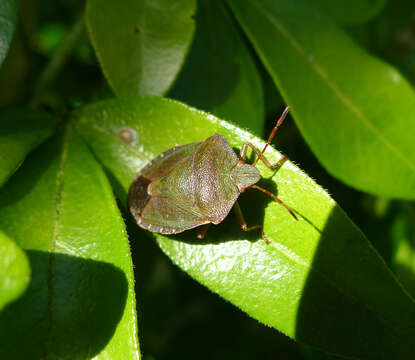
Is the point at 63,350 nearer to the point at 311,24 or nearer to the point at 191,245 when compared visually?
the point at 191,245

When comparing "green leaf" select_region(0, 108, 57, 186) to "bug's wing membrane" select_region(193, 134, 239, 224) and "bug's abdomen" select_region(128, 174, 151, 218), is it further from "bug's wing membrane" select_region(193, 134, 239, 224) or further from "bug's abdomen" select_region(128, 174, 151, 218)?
"bug's wing membrane" select_region(193, 134, 239, 224)

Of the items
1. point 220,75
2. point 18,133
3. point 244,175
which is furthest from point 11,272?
point 220,75

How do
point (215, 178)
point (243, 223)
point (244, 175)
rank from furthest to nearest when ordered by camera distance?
point (215, 178), point (244, 175), point (243, 223)

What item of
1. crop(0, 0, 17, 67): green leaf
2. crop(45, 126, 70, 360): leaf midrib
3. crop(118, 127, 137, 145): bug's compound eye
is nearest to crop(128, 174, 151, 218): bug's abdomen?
crop(118, 127, 137, 145): bug's compound eye

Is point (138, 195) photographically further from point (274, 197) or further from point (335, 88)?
point (335, 88)

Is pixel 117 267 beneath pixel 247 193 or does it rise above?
beneath

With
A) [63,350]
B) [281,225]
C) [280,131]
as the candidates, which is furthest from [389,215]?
[63,350]
